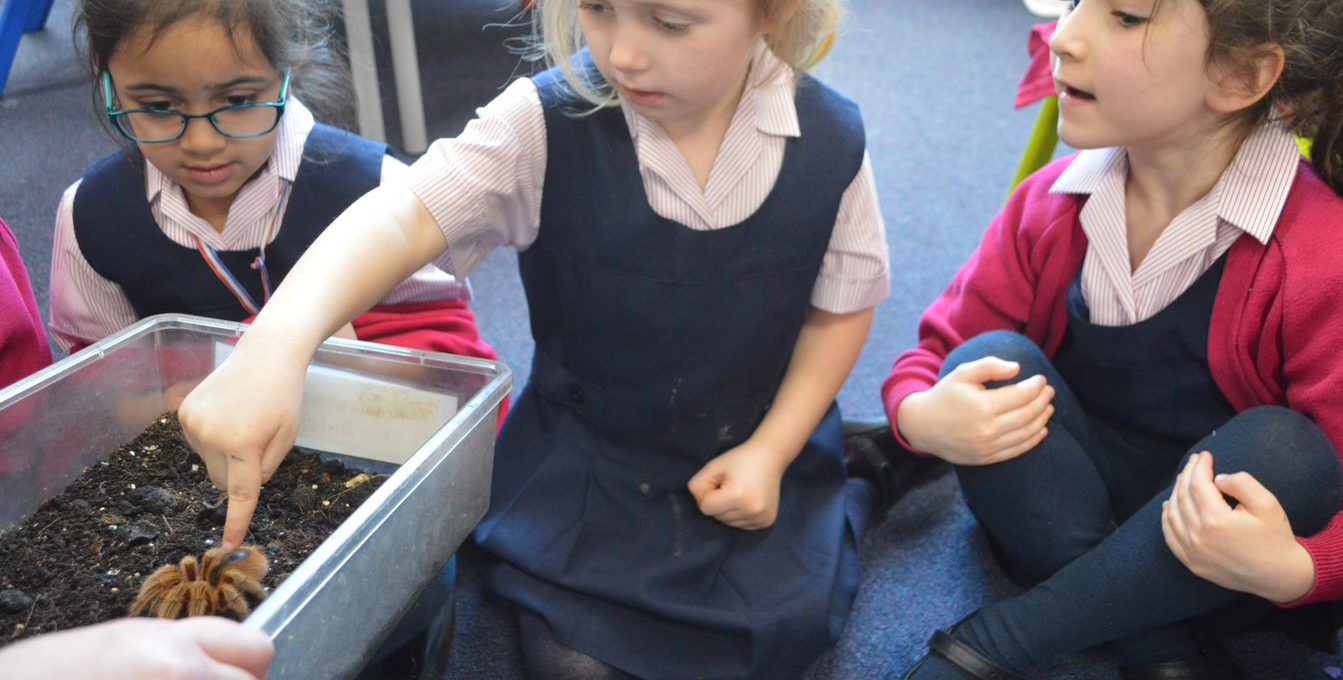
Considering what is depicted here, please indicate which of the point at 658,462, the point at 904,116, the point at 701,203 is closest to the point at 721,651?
the point at 658,462

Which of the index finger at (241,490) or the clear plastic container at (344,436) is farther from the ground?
the index finger at (241,490)

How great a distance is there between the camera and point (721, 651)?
1.06 meters

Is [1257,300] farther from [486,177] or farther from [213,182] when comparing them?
[213,182]

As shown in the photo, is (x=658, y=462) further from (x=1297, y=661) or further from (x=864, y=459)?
(x=1297, y=661)

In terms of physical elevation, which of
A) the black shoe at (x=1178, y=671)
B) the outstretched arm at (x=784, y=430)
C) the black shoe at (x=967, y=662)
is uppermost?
the outstretched arm at (x=784, y=430)

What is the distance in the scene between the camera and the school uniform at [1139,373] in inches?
39.3

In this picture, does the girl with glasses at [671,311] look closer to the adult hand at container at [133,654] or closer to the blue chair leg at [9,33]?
the adult hand at container at [133,654]

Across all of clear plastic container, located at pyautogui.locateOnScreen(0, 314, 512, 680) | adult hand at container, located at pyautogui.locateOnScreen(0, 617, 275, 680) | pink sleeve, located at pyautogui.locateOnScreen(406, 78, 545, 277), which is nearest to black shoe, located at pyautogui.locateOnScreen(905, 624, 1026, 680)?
clear plastic container, located at pyautogui.locateOnScreen(0, 314, 512, 680)

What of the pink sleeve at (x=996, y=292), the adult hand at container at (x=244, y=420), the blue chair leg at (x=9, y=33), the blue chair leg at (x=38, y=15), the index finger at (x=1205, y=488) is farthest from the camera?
the blue chair leg at (x=38, y=15)

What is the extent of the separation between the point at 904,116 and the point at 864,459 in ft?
4.42

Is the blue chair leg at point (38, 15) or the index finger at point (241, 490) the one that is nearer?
the index finger at point (241, 490)

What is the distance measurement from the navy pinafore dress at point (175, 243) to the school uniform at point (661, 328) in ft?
0.67

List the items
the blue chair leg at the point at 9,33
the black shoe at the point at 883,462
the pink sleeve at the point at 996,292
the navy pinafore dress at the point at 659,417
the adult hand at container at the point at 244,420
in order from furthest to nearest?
the blue chair leg at the point at 9,33
the black shoe at the point at 883,462
the pink sleeve at the point at 996,292
the navy pinafore dress at the point at 659,417
the adult hand at container at the point at 244,420

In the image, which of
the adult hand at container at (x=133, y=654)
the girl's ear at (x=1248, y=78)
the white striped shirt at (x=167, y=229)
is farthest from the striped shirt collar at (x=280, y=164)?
the girl's ear at (x=1248, y=78)
